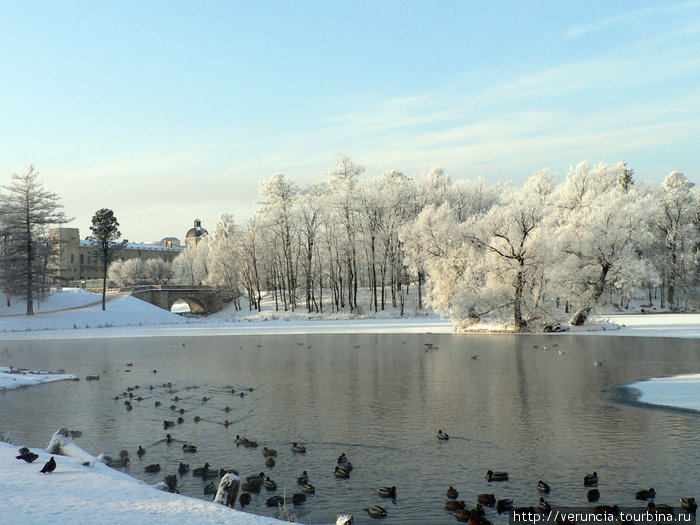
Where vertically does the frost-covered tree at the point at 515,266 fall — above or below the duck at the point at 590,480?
above

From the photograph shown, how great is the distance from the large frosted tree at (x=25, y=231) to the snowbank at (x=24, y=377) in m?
41.3

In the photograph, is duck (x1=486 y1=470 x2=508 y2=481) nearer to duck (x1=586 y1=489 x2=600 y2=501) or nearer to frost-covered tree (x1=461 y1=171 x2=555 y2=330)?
duck (x1=586 y1=489 x2=600 y2=501)

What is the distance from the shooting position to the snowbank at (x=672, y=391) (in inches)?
762

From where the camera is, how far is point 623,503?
35.6 ft

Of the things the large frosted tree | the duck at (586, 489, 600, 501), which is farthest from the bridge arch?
the duck at (586, 489, 600, 501)

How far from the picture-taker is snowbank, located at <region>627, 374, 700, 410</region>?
1934 centimetres

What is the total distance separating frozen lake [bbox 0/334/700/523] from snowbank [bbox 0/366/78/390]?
4.28 ft

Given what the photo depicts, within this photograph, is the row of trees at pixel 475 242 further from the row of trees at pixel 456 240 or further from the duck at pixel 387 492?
the duck at pixel 387 492

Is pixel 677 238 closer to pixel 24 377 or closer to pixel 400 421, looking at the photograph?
pixel 400 421

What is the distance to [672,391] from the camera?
21.1 m

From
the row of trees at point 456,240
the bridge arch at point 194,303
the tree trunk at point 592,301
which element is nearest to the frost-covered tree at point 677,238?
the row of trees at point 456,240

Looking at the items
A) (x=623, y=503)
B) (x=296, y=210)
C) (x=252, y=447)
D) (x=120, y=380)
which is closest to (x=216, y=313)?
(x=296, y=210)

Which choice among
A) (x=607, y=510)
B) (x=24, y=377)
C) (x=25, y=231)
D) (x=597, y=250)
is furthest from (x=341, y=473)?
(x=25, y=231)

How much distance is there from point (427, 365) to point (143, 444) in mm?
16747
